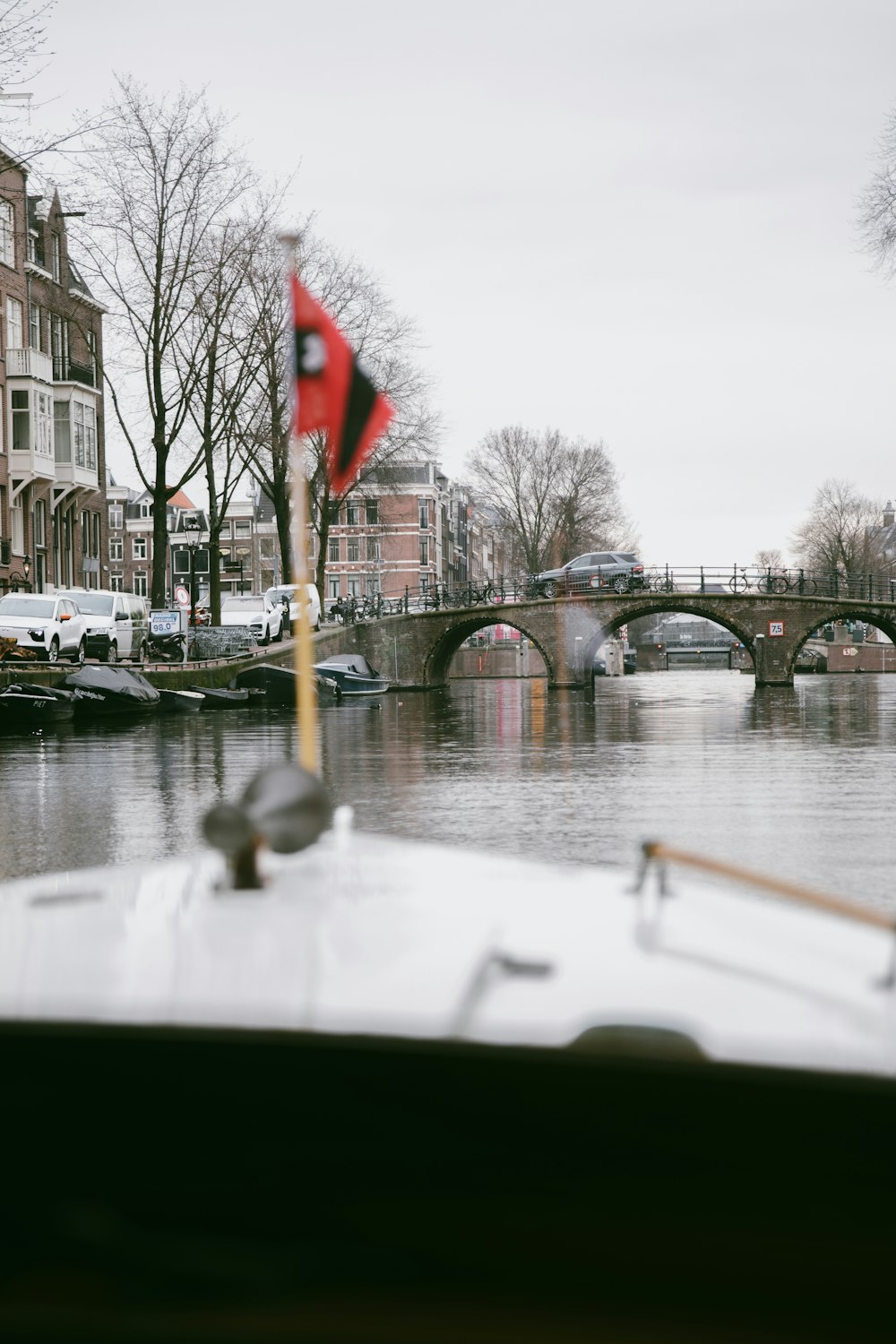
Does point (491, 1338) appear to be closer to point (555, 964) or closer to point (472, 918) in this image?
point (555, 964)

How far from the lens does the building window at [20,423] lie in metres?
41.8

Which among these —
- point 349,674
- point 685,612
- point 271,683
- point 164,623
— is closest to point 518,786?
point 271,683

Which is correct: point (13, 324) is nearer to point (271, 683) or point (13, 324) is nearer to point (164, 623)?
point (164, 623)


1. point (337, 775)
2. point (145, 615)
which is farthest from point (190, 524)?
point (337, 775)

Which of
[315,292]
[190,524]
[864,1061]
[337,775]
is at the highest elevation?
[315,292]

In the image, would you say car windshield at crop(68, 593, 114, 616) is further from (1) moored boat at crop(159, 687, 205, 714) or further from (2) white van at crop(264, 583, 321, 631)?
(2) white van at crop(264, 583, 321, 631)

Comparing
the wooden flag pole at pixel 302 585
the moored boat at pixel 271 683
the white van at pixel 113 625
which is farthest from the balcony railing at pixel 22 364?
the wooden flag pole at pixel 302 585

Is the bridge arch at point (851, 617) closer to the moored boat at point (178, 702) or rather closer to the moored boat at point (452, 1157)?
the moored boat at point (178, 702)

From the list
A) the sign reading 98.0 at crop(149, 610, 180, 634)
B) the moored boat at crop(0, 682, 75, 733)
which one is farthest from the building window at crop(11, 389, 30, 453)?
the moored boat at crop(0, 682, 75, 733)

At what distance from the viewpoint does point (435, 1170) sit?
1.73 meters

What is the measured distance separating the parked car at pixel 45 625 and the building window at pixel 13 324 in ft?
41.1

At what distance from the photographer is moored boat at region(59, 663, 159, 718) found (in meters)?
26.2

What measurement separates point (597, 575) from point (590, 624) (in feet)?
7.34

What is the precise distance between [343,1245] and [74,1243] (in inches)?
12.4
